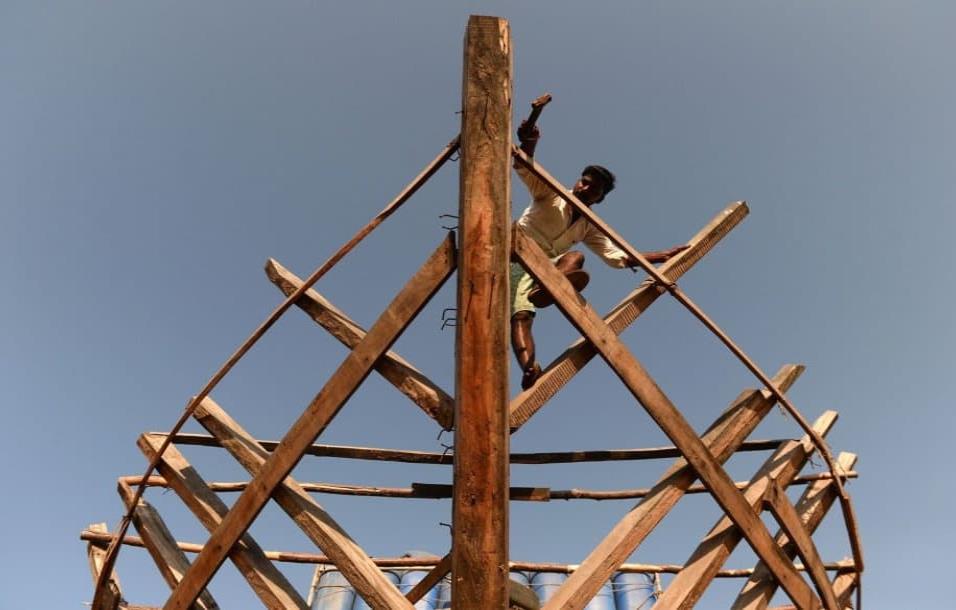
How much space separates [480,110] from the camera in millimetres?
4094

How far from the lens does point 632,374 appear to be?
441 cm

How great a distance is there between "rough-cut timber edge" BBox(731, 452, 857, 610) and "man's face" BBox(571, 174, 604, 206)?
2.77 meters

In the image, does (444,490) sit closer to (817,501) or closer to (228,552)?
(228,552)

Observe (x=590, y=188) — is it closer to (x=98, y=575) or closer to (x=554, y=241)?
(x=554, y=241)

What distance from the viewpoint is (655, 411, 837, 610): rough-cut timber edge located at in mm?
4508

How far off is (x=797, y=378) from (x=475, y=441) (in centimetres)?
298

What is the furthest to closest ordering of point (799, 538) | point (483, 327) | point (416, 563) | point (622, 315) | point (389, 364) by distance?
1. point (416, 563)
2. point (799, 538)
3. point (622, 315)
4. point (389, 364)
5. point (483, 327)

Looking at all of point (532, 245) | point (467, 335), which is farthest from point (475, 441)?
point (532, 245)

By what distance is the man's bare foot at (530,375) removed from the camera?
4914 mm

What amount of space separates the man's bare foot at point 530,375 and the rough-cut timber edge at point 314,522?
4.71ft

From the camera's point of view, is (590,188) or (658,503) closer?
(658,503)

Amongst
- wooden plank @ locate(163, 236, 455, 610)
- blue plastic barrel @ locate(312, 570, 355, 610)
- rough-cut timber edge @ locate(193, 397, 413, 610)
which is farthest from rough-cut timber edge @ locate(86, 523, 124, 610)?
blue plastic barrel @ locate(312, 570, 355, 610)

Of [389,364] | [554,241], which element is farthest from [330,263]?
[554,241]

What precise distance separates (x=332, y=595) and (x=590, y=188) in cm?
568
